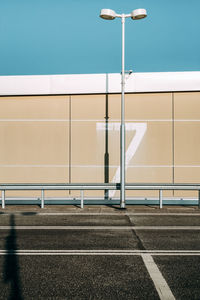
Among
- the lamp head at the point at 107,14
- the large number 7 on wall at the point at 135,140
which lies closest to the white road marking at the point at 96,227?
the large number 7 on wall at the point at 135,140

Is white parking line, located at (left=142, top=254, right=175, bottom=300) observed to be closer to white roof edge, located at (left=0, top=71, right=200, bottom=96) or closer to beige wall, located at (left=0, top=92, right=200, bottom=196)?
beige wall, located at (left=0, top=92, right=200, bottom=196)

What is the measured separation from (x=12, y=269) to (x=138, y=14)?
9.60m

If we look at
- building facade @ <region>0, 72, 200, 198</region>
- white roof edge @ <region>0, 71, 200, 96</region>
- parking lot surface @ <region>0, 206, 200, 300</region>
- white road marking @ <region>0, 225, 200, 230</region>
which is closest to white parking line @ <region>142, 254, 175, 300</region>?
parking lot surface @ <region>0, 206, 200, 300</region>

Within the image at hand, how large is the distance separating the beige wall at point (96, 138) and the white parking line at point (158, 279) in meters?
9.47

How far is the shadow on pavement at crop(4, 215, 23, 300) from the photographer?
4.80 metres

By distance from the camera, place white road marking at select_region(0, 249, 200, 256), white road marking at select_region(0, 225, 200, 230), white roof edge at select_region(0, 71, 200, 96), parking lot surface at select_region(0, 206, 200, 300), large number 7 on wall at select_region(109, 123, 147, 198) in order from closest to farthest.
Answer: parking lot surface at select_region(0, 206, 200, 300) → white road marking at select_region(0, 249, 200, 256) → white road marking at select_region(0, 225, 200, 230) → white roof edge at select_region(0, 71, 200, 96) → large number 7 on wall at select_region(109, 123, 147, 198)

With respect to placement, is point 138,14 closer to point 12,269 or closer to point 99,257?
point 99,257

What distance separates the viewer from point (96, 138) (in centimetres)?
1620

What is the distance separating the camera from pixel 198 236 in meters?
8.60

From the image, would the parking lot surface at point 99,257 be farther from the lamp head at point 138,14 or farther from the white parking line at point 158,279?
the lamp head at point 138,14

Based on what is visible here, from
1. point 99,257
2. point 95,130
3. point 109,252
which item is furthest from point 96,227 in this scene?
point 95,130

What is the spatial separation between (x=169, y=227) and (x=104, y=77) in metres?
7.76

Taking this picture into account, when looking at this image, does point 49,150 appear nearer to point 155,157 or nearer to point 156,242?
point 155,157

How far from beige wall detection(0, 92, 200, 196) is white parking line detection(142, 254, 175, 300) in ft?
31.1
